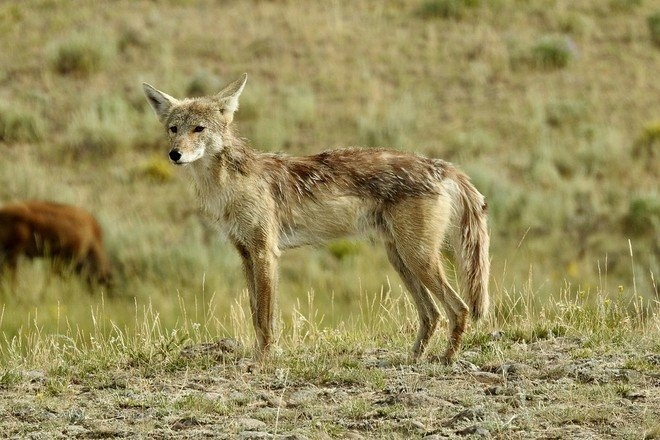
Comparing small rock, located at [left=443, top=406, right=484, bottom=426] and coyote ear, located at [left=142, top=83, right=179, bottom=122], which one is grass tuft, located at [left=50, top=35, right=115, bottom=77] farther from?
small rock, located at [left=443, top=406, right=484, bottom=426]

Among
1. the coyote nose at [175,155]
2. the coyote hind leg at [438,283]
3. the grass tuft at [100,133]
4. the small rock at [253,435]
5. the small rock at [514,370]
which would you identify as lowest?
the grass tuft at [100,133]

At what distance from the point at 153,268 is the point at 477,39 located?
37.8 ft

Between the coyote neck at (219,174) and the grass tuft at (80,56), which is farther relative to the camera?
the grass tuft at (80,56)

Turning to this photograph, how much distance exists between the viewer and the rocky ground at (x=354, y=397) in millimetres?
Answer: 6770

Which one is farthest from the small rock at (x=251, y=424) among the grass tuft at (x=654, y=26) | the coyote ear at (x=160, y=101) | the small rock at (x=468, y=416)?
the grass tuft at (x=654, y=26)

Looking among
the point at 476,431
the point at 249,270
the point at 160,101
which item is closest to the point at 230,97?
the point at 160,101

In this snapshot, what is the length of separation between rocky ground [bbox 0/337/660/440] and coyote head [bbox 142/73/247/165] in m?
1.33

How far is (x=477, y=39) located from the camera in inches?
1086

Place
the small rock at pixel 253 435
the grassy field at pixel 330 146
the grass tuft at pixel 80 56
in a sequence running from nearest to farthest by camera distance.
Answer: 1. the small rock at pixel 253 435
2. the grassy field at pixel 330 146
3. the grass tuft at pixel 80 56

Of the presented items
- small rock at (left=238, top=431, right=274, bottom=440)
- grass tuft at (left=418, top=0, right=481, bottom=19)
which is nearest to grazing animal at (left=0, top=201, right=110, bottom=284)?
small rock at (left=238, top=431, right=274, bottom=440)

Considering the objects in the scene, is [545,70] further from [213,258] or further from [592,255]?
[213,258]

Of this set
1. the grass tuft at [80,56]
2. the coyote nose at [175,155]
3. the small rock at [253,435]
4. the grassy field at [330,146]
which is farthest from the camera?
the grass tuft at [80,56]

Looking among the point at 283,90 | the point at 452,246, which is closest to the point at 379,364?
the point at 452,246

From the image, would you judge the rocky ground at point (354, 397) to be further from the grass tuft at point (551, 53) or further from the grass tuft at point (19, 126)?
the grass tuft at point (551, 53)
